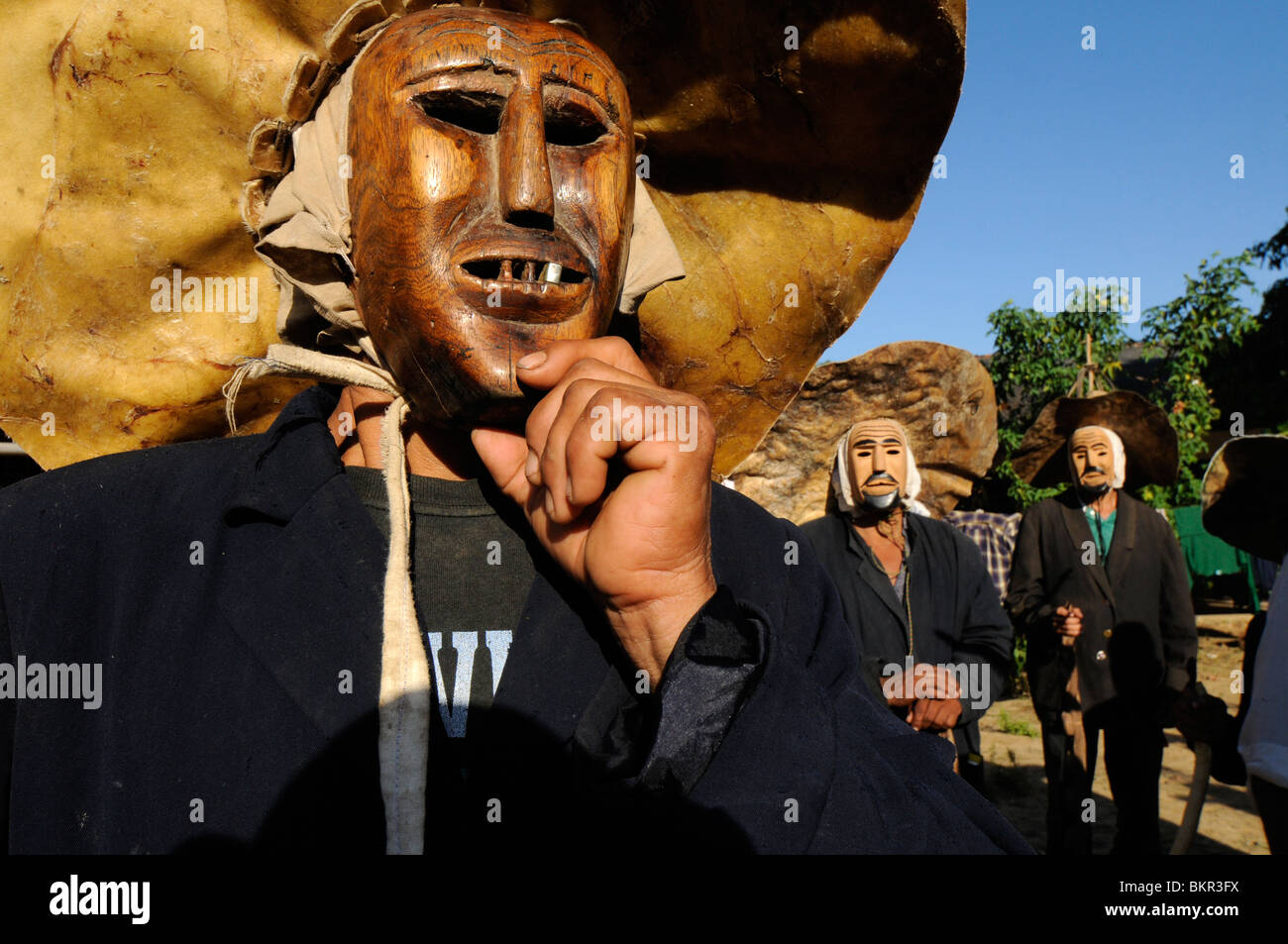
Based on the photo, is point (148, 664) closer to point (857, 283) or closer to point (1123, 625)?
point (857, 283)

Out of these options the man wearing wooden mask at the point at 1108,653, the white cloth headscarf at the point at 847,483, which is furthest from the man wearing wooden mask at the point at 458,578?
the man wearing wooden mask at the point at 1108,653

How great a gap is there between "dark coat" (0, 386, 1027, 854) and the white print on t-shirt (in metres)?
0.06

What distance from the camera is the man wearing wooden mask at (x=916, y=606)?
3.68m

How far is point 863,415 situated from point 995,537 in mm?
1588

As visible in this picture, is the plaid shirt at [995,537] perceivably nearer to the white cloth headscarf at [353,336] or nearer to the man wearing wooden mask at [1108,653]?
the man wearing wooden mask at [1108,653]

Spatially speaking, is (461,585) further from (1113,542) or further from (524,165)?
(1113,542)

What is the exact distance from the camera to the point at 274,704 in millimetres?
1191

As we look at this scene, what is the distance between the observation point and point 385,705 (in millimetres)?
1176

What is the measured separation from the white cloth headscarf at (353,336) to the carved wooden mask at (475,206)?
5 centimetres

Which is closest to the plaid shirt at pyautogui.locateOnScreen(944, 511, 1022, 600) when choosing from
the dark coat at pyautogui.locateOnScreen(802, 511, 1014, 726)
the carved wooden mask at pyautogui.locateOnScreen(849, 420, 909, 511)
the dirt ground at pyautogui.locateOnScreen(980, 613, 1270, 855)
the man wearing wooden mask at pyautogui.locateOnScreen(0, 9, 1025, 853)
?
the dirt ground at pyautogui.locateOnScreen(980, 613, 1270, 855)

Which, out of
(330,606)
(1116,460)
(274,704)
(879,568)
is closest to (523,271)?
(330,606)

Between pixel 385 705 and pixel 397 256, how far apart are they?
70 centimetres

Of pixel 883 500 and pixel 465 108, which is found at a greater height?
pixel 465 108

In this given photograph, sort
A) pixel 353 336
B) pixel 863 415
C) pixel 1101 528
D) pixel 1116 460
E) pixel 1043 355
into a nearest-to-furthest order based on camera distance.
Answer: pixel 353 336, pixel 1101 528, pixel 1116 460, pixel 863 415, pixel 1043 355
